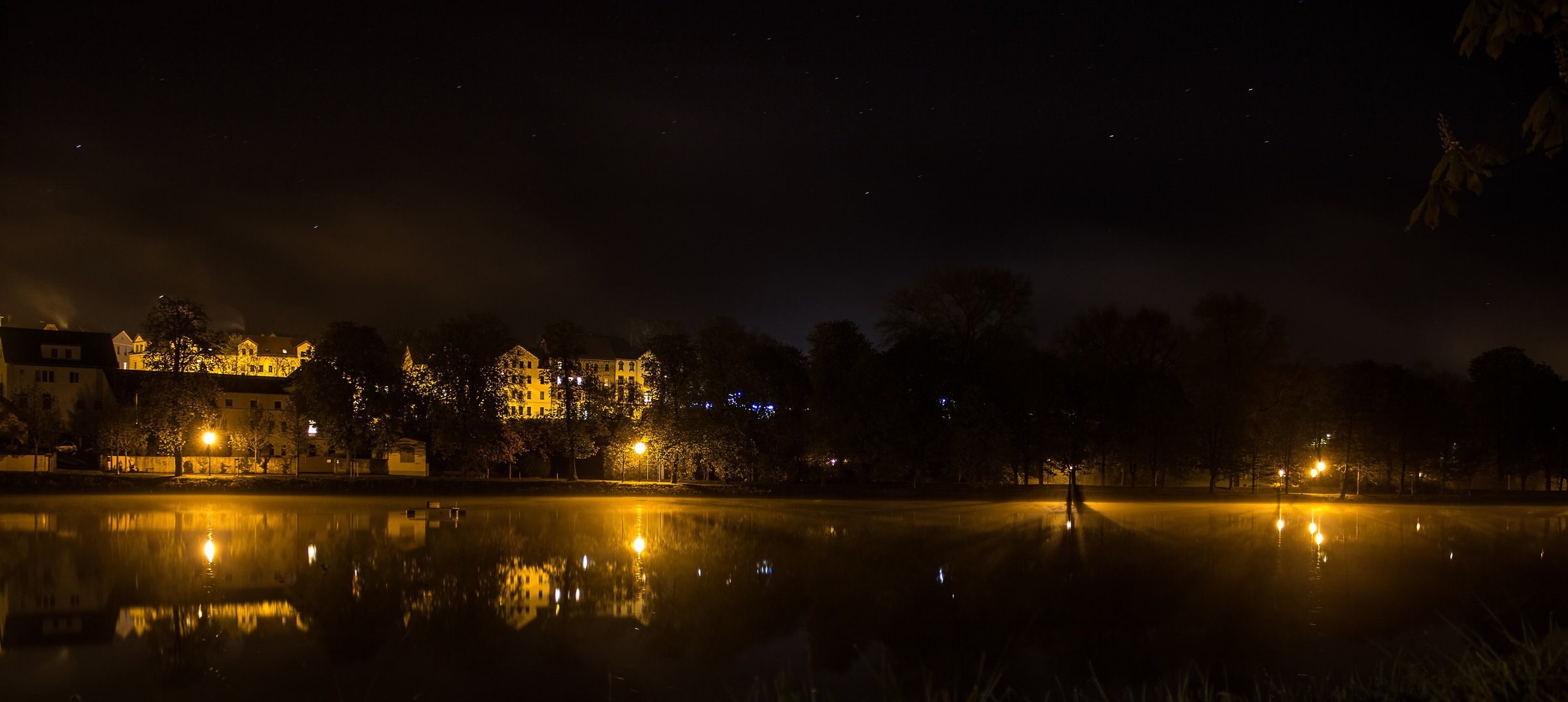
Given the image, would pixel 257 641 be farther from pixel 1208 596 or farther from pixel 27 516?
pixel 27 516

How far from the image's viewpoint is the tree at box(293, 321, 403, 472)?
5241 centimetres

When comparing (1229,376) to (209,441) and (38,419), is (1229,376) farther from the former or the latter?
(38,419)

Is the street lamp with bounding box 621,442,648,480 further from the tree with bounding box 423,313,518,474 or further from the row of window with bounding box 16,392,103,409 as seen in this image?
the row of window with bounding box 16,392,103,409

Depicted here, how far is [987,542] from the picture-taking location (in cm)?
2614

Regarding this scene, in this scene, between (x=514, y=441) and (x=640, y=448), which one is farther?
(x=514, y=441)

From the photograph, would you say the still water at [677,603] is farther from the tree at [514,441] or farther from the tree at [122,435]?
the tree at [122,435]

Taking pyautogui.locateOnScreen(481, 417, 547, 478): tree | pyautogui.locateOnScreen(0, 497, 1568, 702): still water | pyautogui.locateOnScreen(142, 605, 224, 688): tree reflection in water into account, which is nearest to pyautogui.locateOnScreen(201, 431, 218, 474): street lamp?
pyautogui.locateOnScreen(481, 417, 547, 478): tree

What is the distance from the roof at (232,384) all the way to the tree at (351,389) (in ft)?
35.4

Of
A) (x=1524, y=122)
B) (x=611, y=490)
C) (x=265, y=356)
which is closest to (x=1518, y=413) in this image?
(x=611, y=490)

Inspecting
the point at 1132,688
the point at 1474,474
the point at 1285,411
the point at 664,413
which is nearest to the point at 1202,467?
the point at 1285,411

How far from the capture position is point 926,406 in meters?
51.5

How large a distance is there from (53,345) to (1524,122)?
262 feet

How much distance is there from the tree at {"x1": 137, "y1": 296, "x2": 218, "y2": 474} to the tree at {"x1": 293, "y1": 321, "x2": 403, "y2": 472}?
494 cm

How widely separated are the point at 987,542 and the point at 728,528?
8.00m
